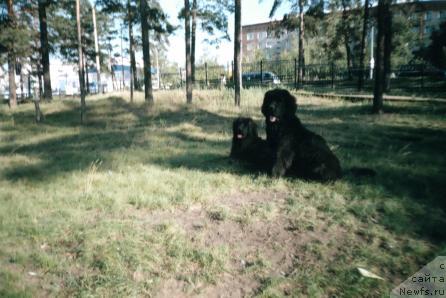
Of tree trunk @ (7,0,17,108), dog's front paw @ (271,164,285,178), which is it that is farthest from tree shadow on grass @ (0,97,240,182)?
tree trunk @ (7,0,17,108)

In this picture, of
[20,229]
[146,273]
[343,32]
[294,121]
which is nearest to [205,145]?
[294,121]

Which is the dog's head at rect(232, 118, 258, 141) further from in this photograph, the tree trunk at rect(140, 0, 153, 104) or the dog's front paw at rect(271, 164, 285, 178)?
the tree trunk at rect(140, 0, 153, 104)

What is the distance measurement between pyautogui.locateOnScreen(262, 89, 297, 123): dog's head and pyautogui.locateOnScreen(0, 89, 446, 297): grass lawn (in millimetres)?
1085

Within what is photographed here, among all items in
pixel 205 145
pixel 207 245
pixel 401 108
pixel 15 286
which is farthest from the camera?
pixel 401 108

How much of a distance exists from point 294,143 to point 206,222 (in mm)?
2150

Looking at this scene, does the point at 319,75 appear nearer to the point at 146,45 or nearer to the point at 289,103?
the point at 146,45

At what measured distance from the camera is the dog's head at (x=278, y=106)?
573 centimetres

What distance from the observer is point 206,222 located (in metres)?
4.51

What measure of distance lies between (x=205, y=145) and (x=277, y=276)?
19.2ft

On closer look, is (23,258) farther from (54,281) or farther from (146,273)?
(146,273)

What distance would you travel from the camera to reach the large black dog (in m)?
5.70

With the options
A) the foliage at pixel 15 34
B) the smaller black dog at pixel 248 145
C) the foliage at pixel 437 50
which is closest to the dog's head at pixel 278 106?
the smaller black dog at pixel 248 145

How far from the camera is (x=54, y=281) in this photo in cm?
337

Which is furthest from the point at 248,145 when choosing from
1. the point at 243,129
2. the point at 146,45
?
the point at 146,45
